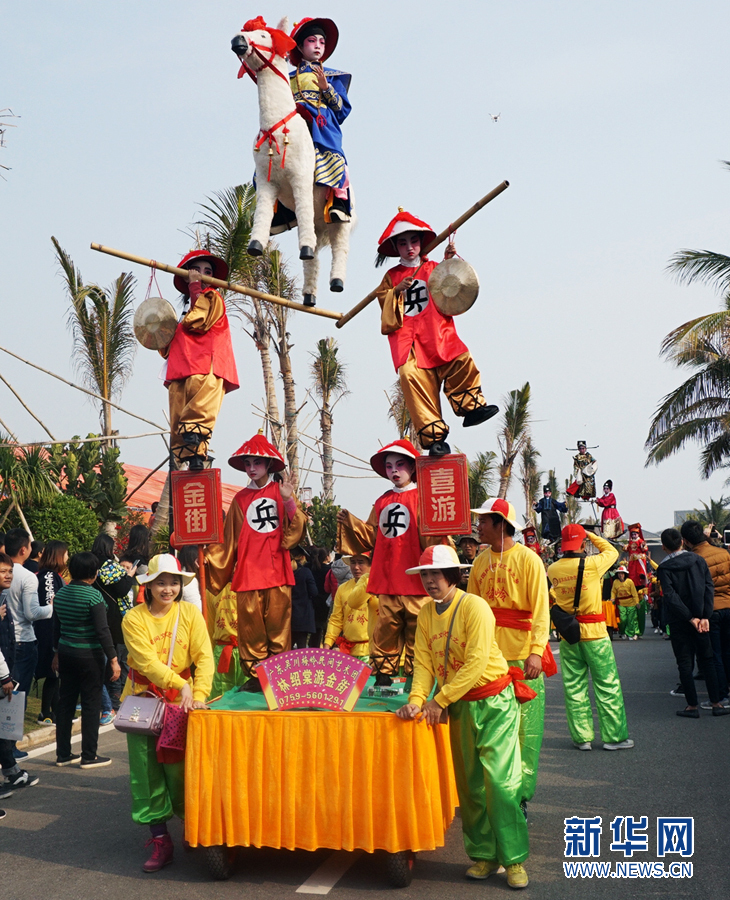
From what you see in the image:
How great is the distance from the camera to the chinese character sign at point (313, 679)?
5188 mm

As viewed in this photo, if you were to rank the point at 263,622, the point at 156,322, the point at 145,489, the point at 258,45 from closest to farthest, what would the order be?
the point at 258,45 < the point at 263,622 < the point at 156,322 < the point at 145,489

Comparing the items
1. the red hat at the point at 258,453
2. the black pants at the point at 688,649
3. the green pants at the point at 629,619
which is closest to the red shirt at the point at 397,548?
the red hat at the point at 258,453

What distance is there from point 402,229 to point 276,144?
108cm

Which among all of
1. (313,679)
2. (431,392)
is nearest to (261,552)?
(313,679)

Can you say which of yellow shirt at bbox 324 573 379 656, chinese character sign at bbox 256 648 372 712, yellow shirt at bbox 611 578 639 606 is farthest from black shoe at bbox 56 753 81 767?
Result: yellow shirt at bbox 611 578 639 606

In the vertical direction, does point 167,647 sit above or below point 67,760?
above

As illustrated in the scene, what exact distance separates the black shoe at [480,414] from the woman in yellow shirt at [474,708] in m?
1.51

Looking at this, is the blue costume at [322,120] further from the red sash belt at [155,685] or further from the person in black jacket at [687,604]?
the person in black jacket at [687,604]

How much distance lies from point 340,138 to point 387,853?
4854 millimetres

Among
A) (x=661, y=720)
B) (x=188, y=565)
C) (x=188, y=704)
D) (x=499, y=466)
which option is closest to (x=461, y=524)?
(x=188, y=704)

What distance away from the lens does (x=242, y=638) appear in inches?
260

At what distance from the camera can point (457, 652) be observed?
16.8 ft

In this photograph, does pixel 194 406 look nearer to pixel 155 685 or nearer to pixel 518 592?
pixel 155 685

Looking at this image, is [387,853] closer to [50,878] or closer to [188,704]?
[188,704]
